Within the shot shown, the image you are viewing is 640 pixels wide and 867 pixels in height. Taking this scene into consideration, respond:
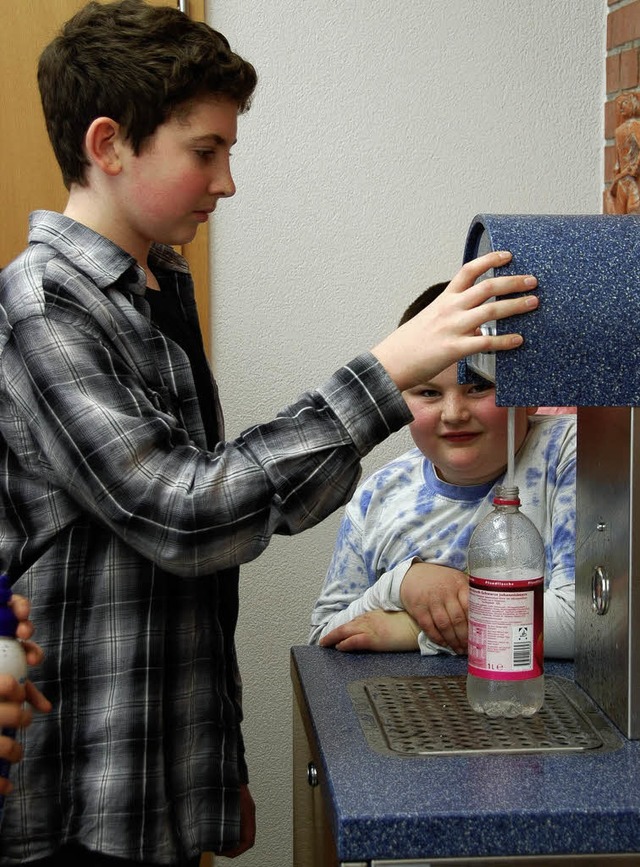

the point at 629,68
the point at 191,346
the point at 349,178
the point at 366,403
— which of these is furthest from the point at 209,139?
the point at 629,68

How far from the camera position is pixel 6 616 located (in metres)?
0.97

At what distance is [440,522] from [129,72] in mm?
776

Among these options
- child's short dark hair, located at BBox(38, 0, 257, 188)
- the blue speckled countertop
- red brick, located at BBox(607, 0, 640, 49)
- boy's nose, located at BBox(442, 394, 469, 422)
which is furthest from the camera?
red brick, located at BBox(607, 0, 640, 49)

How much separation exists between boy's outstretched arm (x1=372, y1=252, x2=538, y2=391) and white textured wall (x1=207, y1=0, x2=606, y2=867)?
4.10 feet

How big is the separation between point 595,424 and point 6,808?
74 cm

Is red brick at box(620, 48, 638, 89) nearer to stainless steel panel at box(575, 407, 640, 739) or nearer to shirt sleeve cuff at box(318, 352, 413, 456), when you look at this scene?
stainless steel panel at box(575, 407, 640, 739)

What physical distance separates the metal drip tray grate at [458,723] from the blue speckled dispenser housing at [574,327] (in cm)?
34

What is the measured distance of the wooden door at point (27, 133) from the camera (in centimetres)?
220

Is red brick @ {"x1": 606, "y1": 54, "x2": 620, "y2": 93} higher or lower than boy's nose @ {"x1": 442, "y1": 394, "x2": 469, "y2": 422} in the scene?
higher

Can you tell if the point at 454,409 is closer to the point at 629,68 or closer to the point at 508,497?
the point at 508,497

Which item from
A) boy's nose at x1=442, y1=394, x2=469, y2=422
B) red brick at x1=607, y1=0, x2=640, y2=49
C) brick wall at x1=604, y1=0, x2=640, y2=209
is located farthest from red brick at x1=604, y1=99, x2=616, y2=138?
boy's nose at x1=442, y1=394, x2=469, y2=422

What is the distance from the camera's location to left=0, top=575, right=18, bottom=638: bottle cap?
97 cm

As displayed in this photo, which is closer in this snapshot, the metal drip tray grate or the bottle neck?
the metal drip tray grate

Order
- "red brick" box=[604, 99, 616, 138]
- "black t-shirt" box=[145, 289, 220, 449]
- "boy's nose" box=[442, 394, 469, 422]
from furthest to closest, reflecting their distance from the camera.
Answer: "red brick" box=[604, 99, 616, 138]
"boy's nose" box=[442, 394, 469, 422]
"black t-shirt" box=[145, 289, 220, 449]
